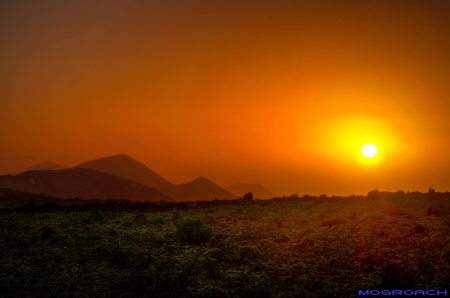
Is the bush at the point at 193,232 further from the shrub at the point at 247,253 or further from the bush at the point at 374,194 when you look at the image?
the bush at the point at 374,194

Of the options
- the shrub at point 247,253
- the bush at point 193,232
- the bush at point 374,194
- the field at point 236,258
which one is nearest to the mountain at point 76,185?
the bush at point 374,194

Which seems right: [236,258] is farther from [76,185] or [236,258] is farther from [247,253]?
[76,185]

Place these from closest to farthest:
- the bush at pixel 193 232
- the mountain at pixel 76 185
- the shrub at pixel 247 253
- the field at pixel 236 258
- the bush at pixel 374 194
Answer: the field at pixel 236 258, the shrub at pixel 247 253, the bush at pixel 193 232, the bush at pixel 374 194, the mountain at pixel 76 185

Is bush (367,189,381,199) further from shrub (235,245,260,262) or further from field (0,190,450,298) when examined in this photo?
shrub (235,245,260,262)

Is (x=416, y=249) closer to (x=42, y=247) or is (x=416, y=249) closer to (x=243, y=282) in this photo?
(x=243, y=282)

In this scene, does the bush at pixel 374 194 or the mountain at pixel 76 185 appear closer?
the bush at pixel 374 194

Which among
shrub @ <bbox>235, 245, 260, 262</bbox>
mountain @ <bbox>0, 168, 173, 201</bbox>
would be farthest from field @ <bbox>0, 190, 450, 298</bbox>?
mountain @ <bbox>0, 168, 173, 201</bbox>

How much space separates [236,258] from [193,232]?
4.39 m

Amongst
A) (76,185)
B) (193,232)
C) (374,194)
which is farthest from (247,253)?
(76,185)

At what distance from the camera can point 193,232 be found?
61.4 ft

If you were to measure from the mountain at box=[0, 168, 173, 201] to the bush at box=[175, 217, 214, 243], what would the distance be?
4502 inches

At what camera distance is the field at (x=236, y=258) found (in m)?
11.9

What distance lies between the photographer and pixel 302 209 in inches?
1148

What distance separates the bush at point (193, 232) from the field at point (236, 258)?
0.06m
